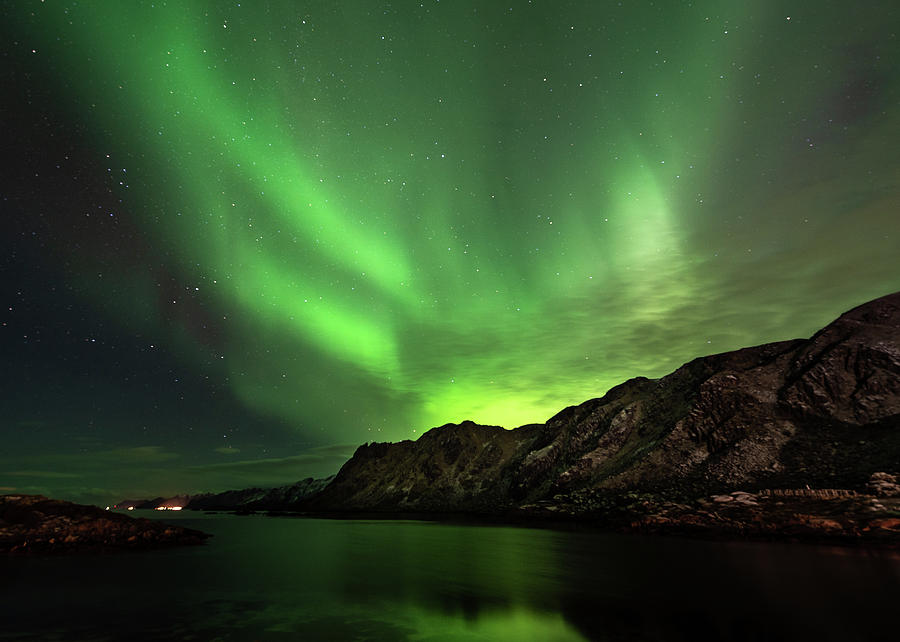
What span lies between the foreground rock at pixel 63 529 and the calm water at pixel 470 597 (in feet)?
24.8

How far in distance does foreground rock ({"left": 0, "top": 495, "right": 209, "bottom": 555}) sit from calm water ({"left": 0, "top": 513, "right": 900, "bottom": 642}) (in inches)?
298

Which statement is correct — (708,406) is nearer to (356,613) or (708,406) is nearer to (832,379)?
(832,379)

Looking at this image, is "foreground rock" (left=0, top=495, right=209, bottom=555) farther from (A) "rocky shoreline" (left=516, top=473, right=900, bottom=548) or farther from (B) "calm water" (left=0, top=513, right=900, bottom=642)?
(A) "rocky shoreline" (left=516, top=473, right=900, bottom=548)

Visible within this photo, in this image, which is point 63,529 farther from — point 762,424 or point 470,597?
point 762,424

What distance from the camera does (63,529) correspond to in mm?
49562

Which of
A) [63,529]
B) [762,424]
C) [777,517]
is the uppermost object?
[762,424]

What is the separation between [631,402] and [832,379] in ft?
186

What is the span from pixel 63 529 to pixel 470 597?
53769mm

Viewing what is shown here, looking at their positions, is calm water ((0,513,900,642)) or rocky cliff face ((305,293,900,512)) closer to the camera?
calm water ((0,513,900,642))

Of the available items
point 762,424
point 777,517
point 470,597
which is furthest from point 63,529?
point 762,424

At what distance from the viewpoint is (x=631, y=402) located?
14450cm

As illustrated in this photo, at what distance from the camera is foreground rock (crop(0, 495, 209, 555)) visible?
152 feet

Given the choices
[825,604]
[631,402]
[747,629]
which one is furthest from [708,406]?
[747,629]

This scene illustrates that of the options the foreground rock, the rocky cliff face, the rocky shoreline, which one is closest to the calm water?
the foreground rock
